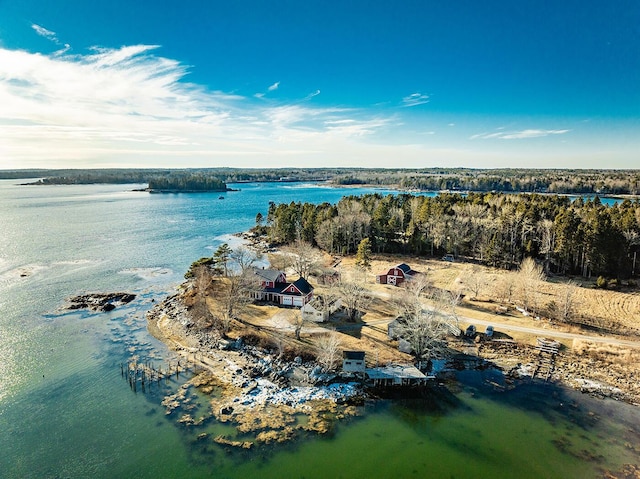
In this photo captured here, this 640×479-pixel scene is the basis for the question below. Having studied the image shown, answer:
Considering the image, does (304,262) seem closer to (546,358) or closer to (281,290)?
(281,290)

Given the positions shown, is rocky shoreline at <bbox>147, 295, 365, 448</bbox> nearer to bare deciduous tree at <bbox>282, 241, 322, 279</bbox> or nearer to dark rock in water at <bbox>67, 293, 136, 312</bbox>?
dark rock in water at <bbox>67, 293, 136, 312</bbox>

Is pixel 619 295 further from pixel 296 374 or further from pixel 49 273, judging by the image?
pixel 49 273

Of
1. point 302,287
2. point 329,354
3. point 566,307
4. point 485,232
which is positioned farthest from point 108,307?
point 485,232

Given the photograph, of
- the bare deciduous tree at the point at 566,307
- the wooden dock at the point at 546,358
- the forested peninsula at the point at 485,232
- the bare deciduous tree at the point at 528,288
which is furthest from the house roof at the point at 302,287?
the bare deciduous tree at the point at 566,307

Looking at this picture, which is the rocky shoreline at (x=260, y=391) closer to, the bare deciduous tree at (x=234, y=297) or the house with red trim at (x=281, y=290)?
the bare deciduous tree at (x=234, y=297)

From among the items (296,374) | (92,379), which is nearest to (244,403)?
(296,374)

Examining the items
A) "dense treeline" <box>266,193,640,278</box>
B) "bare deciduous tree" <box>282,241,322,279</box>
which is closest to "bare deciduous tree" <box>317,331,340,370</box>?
"bare deciduous tree" <box>282,241,322,279</box>
